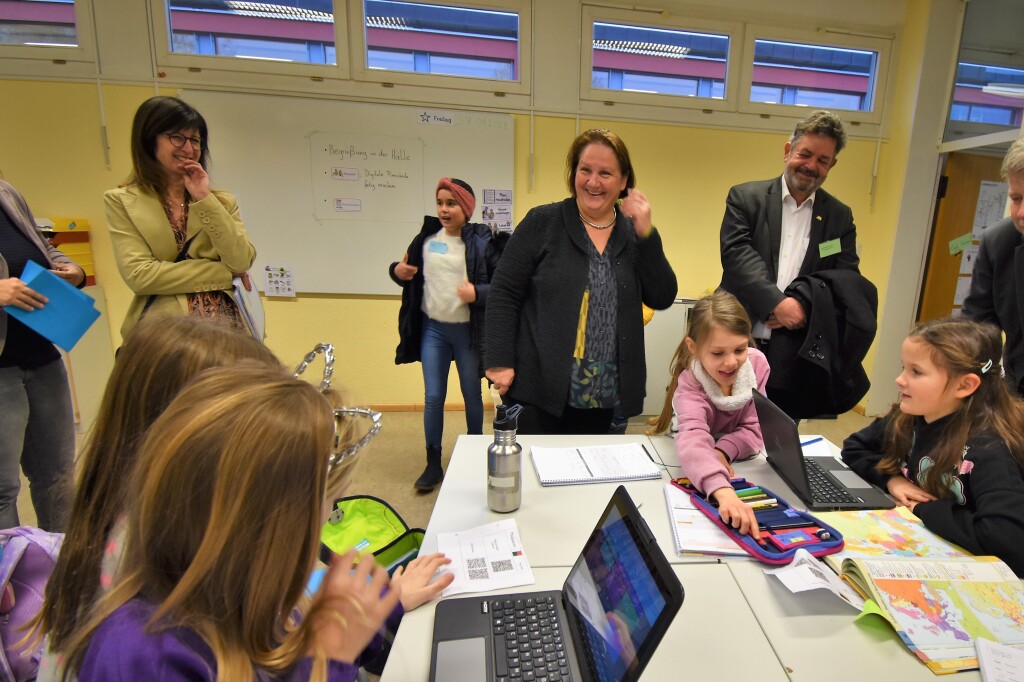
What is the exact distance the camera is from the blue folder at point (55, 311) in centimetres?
136

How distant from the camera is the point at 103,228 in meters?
2.96

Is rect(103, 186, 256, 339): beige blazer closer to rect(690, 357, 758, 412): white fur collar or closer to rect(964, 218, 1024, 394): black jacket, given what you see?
rect(690, 357, 758, 412): white fur collar

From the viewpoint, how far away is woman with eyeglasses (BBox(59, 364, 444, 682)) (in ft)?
1.82

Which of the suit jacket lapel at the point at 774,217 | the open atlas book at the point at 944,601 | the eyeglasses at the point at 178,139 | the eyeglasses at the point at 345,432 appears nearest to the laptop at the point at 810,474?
the open atlas book at the point at 944,601

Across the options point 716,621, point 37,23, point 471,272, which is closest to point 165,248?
point 471,272

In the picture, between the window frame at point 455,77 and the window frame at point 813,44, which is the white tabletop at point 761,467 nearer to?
the window frame at point 455,77

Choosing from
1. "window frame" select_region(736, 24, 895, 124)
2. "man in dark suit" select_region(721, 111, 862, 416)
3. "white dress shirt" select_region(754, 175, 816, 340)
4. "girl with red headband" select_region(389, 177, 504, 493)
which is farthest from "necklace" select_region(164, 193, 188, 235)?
"window frame" select_region(736, 24, 895, 124)

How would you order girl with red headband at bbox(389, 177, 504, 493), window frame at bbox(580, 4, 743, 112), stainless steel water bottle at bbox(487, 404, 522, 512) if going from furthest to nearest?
window frame at bbox(580, 4, 743, 112)
girl with red headband at bbox(389, 177, 504, 493)
stainless steel water bottle at bbox(487, 404, 522, 512)

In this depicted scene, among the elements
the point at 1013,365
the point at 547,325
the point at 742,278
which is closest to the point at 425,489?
the point at 547,325

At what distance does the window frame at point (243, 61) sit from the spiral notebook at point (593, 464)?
267 centimetres

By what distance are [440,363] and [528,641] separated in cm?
179

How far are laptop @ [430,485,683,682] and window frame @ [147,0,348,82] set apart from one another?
121 inches

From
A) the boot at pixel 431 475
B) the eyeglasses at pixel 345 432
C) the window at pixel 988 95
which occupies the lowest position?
the boot at pixel 431 475

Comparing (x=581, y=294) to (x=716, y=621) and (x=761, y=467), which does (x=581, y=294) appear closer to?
(x=761, y=467)
